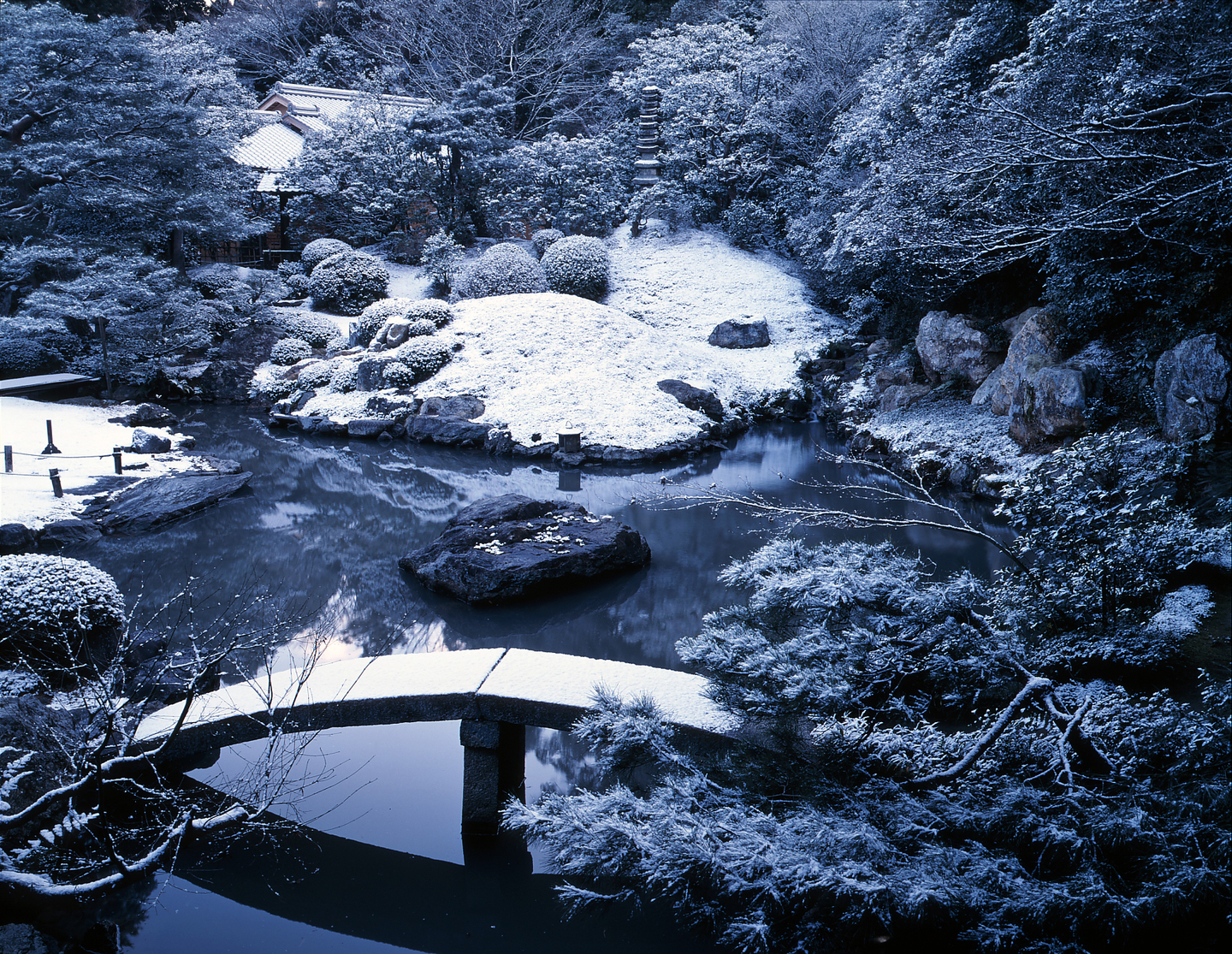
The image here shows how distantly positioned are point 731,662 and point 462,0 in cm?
2194

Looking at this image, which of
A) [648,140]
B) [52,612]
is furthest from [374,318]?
[52,612]

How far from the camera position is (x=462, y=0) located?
20688mm

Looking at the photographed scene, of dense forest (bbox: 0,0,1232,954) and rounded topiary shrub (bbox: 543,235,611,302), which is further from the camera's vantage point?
rounded topiary shrub (bbox: 543,235,611,302)

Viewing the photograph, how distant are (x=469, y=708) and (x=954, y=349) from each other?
9593mm

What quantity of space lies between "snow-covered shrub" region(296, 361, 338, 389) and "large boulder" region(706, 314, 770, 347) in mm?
7246

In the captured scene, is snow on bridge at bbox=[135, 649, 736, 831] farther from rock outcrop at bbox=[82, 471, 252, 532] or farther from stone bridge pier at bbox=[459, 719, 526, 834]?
rock outcrop at bbox=[82, 471, 252, 532]

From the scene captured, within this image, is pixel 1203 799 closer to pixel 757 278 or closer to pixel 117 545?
pixel 117 545

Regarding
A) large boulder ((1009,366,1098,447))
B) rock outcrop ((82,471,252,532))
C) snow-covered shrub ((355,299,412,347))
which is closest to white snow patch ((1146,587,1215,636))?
large boulder ((1009,366,1098,447))

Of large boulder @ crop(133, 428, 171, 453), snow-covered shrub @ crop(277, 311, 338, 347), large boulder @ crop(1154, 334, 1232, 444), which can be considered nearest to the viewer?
large boulder @ crop(1154, 334, 1232, 444)

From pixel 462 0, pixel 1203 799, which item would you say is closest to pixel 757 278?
pixel 462 0

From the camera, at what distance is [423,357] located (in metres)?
13.8

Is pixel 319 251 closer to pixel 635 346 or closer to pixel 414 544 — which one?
pixel 635 346

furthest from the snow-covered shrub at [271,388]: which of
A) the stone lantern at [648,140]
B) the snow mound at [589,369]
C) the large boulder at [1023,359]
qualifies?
the large boulder at [1023,359]

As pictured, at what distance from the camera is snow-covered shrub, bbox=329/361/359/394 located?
1395cm
